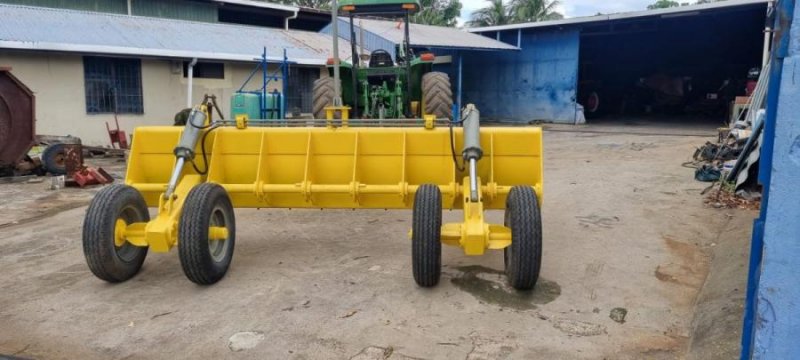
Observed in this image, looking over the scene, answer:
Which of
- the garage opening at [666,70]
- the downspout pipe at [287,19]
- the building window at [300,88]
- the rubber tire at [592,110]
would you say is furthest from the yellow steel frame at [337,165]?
the rubber tire at [592,110]

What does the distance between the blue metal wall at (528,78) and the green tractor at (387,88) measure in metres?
14.0

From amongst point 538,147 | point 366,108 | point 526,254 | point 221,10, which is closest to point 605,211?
point 538,147

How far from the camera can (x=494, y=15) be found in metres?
36.6

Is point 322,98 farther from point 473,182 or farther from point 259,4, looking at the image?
point 259,4

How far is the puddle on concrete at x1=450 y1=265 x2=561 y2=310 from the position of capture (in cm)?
424

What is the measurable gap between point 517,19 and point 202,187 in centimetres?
3515

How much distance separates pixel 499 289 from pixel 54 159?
30.9ft

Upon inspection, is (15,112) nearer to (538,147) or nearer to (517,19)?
(538,147)

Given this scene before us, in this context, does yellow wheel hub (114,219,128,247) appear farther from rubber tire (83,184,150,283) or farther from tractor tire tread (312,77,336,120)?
tractor tire tread (312,77,336,120)

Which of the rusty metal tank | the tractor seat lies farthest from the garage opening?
the rusty metal tank

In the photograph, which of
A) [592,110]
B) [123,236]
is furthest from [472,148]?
[592,110]

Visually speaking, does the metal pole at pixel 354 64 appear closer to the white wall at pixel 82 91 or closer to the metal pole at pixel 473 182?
the metal pole at pixel 473 182

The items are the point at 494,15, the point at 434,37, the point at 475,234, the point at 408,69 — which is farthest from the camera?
the point at 494,15

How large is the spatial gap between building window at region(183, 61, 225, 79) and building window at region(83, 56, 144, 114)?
1.34 metres
